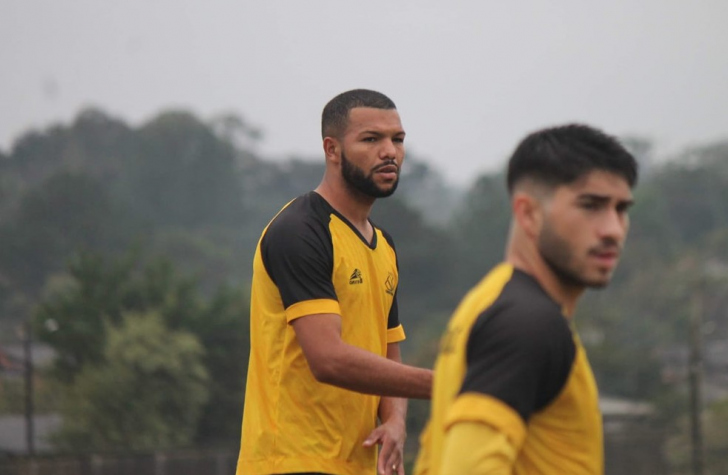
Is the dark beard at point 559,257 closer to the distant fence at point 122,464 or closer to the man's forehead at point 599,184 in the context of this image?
the man's forehead at point 599,184

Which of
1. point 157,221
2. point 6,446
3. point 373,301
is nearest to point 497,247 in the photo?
point 157,221

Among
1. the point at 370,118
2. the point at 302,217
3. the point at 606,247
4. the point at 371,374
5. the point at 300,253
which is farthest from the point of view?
the point at 370,118

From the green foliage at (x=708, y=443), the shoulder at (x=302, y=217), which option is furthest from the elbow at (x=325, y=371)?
the green foliage at (x=708, y=443)

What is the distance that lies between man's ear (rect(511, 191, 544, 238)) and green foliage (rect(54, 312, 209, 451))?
45.9 metres

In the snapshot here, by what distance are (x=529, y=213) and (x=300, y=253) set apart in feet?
6.37

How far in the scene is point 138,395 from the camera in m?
50.9

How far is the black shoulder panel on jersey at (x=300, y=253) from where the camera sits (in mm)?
5285

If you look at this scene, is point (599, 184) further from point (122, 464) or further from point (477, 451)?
point (122, 464)

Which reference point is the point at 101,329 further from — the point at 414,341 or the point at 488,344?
the point at 488,344

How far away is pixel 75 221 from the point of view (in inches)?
4488

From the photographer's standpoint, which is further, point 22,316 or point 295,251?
point 22,316

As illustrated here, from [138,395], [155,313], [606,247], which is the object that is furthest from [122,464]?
[606,247]

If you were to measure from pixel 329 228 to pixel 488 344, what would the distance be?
2.23 meters

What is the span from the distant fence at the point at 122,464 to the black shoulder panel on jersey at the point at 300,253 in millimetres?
30063
